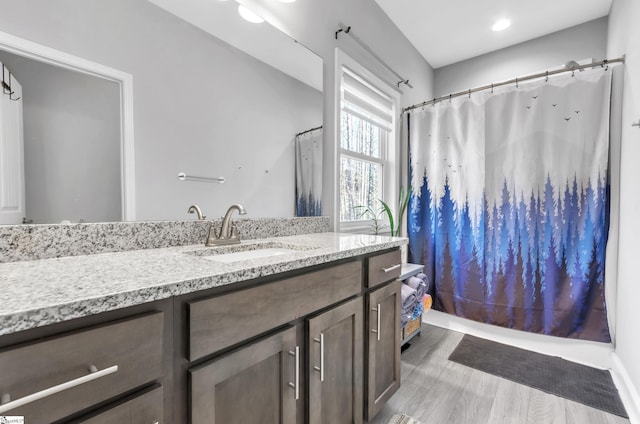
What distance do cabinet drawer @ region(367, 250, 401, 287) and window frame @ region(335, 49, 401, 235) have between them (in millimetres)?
578

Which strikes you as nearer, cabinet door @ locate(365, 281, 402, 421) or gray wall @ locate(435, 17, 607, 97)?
cabinet door @ locate(365, 281, 402, 421)

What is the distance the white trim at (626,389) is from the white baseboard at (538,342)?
0.08 metres

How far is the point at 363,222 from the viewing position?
2.29m

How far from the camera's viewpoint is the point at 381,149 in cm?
261

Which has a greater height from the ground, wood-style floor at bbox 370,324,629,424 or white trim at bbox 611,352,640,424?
white trim at bbox 611,352,640,424

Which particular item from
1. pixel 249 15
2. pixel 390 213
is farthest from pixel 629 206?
pixel 249 15

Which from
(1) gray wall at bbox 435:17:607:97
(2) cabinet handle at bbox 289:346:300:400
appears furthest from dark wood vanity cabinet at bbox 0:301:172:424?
(1) gray wall at bbox 435:17:607:97

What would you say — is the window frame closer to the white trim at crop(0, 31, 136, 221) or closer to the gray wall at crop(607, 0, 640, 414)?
the white trim at crop(0, 31, 136, 221)

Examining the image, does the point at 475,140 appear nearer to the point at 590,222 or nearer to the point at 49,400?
the point at 590,222

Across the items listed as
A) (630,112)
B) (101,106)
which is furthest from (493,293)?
(101,106)

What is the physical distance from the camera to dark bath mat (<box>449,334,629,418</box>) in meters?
1.63

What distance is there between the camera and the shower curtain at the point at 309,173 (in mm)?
1662

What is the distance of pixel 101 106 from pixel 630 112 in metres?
2.61

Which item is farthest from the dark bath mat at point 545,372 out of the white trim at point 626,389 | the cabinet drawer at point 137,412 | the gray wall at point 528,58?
the gray wall at point 528,58
